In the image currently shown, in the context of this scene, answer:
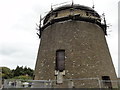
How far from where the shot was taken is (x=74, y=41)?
44.1ft

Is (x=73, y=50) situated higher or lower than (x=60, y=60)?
higher

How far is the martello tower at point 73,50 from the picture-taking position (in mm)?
12477

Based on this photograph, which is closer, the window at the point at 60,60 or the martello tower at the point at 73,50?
the martello tower at the point at 73,50

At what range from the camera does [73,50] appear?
1311 cm

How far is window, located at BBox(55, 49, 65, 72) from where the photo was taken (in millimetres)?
13084

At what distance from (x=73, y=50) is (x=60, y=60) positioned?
1.53 meters

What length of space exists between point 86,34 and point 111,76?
468 centimetres

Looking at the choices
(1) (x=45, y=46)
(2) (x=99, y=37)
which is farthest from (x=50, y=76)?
(2) (x=99, y=37)

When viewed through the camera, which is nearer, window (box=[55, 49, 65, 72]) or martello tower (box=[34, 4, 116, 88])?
martello tower (box=[34, 4, 116, 88])

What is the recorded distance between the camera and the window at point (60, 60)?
42.9 feet

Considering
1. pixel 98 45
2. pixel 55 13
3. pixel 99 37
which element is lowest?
pixel 98 45

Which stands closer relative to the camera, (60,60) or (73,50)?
(73,50)

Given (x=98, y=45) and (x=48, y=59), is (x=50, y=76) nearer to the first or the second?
(x=48, y=59)

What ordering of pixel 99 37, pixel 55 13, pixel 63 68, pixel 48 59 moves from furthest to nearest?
pixel 55 13 → pixel 99 37 → pixel 48 59 → pixel 63 68
